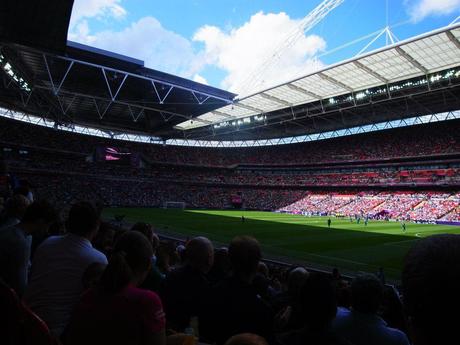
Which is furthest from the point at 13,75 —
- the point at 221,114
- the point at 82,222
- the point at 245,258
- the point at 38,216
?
the point at 245,258

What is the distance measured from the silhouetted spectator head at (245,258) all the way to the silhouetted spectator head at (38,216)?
2634mm

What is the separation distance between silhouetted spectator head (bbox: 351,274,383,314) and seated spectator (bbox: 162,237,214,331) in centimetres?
155

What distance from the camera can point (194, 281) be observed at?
142 inches

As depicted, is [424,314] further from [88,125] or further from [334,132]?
[334,132]

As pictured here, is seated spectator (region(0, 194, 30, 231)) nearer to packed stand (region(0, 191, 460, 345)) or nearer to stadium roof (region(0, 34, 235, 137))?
packed stand (region(0, 191, 460, 345))

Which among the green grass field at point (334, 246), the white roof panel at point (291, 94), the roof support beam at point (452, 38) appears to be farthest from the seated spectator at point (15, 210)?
the white roof panel at point (291, 94)

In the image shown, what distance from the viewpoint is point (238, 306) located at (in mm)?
2838

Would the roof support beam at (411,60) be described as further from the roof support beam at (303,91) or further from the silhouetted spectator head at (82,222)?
the silhouetted spectator head at (82,222)

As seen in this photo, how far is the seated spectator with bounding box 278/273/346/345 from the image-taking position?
2.32 meters

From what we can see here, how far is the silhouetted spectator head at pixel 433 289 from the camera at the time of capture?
120 cm

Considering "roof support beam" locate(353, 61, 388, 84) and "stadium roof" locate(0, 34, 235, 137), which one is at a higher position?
"roof support beam" locate(353, 61, 388, 84)

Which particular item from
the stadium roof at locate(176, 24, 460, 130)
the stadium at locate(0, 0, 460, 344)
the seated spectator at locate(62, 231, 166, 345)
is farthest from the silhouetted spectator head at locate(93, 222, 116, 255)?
the stadium roof at locate(176, 24, 460, 130)

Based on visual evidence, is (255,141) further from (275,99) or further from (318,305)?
(318,305)

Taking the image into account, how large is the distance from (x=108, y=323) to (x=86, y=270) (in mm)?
1099
